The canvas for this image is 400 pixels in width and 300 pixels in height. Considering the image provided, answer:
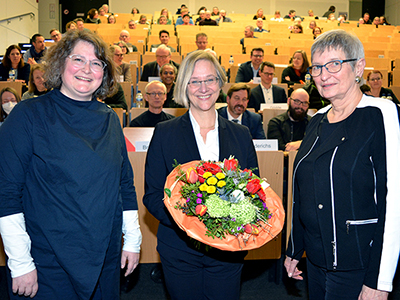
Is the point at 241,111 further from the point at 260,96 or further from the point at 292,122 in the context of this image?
the point at 260,96

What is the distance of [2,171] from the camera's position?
1.15 meters

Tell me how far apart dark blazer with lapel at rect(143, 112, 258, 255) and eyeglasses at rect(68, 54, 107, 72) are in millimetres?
346

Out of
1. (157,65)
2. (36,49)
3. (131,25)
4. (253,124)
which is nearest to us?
(253,124)

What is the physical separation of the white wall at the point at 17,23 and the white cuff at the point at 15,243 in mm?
10020

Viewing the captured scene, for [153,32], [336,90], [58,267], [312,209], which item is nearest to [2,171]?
[58,267]

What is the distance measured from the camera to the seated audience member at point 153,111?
12.8 feet

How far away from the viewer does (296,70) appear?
630 cm

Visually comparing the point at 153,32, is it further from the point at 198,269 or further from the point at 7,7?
the point at 198,269

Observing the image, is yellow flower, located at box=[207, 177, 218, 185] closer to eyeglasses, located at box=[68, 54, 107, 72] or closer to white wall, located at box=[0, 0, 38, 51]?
eyeglasses, located at box=[68, 54, 107, 72]

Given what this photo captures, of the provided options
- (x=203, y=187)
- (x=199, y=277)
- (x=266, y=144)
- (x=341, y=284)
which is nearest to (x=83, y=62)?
(x=203, y=187)

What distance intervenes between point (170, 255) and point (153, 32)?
915 cm

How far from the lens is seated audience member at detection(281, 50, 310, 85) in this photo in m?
6.22

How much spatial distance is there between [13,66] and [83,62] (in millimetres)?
5408

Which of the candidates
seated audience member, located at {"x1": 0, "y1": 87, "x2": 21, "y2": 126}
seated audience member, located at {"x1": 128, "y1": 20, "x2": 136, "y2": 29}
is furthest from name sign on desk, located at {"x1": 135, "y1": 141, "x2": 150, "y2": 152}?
seated audience member, located at {"x1": 128, "y1": 20, "x2": 136, "y2": 29}
